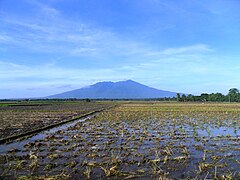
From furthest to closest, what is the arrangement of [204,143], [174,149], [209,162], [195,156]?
[204,143] < [174,149] < [195,156] < [209,162]

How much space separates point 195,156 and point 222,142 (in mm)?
2759

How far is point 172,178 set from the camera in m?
5.31

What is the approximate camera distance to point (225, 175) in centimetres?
538

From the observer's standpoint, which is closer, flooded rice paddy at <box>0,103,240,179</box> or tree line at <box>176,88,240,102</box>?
flooded rice paddy at <box>0,103,240,179</box>

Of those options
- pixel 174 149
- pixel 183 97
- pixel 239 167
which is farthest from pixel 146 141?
pixel 183 97

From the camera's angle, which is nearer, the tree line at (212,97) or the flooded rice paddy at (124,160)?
the flooded rice paddy at (124,160)

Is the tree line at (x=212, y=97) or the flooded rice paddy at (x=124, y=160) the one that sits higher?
the tree line at (x=212, y=97)

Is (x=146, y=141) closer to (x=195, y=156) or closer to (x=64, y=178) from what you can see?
(x=195, y=156)

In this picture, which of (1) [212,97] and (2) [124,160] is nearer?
(2) [124,160]

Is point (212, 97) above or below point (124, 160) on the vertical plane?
above

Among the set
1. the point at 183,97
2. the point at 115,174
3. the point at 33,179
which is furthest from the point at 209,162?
the point at 183,97

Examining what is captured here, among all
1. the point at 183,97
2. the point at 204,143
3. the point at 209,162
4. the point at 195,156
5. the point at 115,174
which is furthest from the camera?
the point at 183,97

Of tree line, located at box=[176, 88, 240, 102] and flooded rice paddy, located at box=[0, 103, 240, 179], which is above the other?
tree line, located at box=[176, 88, 240, 102]

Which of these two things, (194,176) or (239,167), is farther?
(239,167)
